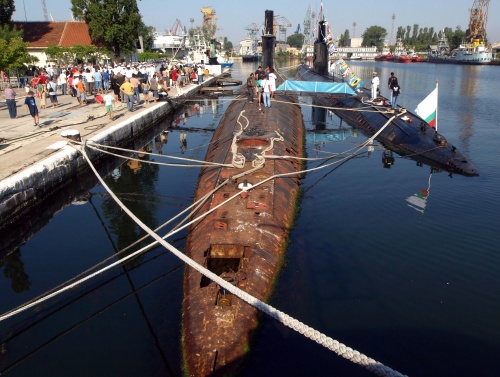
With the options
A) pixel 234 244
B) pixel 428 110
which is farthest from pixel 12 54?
pixel 428 110

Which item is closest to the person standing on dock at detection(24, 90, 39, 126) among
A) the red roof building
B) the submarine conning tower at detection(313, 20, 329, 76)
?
the submarine conning tower at detection(313, 20, 329, 76)

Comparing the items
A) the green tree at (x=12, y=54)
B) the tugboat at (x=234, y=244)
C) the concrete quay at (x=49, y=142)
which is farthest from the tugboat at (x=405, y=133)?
the green tree at (x=12, y=54)

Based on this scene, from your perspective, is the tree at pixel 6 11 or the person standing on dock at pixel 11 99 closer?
the person standing on dock at pixel 11 99

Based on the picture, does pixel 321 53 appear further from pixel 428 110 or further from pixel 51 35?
pixel 51 35

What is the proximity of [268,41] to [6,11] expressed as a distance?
27479mm

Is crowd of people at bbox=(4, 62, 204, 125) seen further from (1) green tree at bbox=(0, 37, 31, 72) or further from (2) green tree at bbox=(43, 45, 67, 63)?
(2) green tree at bbox=(43, 45, 67, 63)

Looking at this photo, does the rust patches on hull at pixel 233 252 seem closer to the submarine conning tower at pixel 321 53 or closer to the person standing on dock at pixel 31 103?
the person standing on dock at pixel 31 103

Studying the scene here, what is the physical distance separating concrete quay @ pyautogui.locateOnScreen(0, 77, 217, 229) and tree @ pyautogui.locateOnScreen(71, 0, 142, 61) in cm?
2525

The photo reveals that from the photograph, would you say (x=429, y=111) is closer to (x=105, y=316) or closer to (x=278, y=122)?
(x=278, y=122)

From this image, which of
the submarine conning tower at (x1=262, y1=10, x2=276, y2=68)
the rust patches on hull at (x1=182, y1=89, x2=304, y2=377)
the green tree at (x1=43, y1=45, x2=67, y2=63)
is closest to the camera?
the rust patches on hull at (x1=182, y1=89, x2=304, y2=377)

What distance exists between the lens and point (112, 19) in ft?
157

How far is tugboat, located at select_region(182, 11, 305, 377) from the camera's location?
6.06 m

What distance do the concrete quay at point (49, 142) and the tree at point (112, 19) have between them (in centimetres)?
2525

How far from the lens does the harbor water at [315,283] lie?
6637mm
